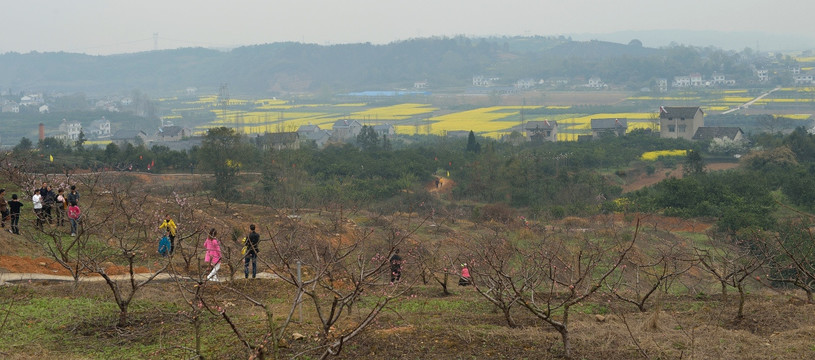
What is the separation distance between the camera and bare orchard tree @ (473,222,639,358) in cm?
849

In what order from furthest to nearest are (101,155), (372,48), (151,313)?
(372,48) → (101,155) → (151,313)

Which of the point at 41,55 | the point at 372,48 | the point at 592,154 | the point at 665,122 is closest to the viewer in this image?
the point at 592,154

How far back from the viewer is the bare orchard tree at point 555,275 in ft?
27.9

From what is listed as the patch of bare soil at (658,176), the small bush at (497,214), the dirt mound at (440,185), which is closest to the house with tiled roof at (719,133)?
the patch of bare soil at (658,176)

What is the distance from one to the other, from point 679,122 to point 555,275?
51.8 m

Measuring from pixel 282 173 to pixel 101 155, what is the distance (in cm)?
1234

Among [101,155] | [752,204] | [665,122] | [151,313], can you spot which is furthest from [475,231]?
[665,122]

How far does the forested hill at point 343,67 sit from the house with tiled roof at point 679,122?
2563 inches

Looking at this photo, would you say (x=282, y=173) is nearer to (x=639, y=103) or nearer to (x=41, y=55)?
(x=639, y=103)

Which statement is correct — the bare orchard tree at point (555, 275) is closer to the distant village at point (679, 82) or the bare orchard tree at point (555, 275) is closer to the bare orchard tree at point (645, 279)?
the bare orchard tree at point (645, 279)

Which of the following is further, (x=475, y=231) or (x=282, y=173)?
(x=282, y=173)

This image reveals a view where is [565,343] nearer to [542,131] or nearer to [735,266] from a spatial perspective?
[735,266]

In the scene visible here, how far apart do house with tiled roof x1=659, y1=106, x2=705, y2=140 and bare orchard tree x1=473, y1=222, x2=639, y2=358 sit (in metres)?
35.9

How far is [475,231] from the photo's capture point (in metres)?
26.5
